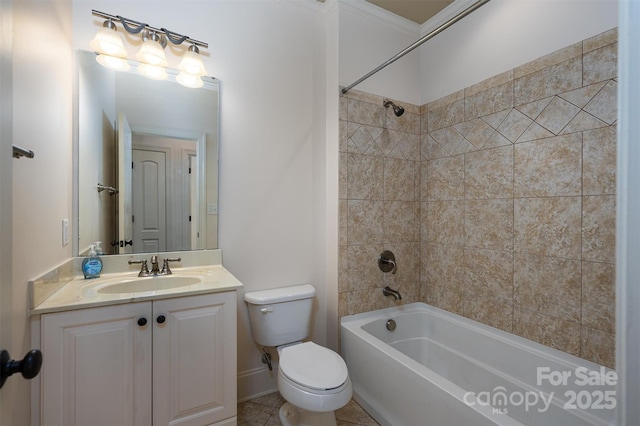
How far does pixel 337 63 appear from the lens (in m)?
1.97

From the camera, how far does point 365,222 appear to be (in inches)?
81.4

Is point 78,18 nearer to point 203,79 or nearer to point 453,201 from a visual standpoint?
point 203,79

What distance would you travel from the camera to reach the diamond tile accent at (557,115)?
1.47m

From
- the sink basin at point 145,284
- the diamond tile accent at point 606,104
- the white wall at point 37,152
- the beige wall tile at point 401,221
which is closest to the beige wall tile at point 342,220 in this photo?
the beige wall tile at point 401,221

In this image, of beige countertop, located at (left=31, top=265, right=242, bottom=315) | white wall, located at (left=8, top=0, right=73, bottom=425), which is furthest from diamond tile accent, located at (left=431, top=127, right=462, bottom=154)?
white wall, located at (left=8, top=0, right=73, bottom=425)

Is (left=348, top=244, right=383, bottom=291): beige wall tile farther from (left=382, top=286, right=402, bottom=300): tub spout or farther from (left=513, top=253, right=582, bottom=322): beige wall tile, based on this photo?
(left=513, top=253, right=582, bottom=322): beige wall tile

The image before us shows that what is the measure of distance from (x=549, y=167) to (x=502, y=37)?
0.89 metres

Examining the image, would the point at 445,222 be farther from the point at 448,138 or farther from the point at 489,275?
the point at 448,138

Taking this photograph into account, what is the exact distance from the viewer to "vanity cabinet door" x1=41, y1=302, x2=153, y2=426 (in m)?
1.09

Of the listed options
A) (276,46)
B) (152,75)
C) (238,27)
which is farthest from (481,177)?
(152,75)

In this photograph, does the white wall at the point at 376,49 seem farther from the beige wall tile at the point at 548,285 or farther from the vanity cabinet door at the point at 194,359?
the vanity cabinet door at the point at 194,359

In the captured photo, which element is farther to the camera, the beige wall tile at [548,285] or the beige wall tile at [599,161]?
the beige wall tile at [548,285]

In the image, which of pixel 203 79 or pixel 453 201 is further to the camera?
pixel 453 201

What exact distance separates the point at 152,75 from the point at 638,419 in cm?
218
